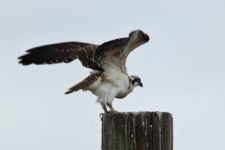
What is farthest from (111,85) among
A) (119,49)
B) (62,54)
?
(62,54)

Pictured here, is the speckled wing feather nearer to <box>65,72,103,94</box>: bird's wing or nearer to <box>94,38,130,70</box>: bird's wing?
<box>94,38,130,70</box>: bird's wing

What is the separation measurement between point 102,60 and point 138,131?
18.6 ft

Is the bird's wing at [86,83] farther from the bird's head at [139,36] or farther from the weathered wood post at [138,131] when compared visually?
the weathered wood post at [138,131]

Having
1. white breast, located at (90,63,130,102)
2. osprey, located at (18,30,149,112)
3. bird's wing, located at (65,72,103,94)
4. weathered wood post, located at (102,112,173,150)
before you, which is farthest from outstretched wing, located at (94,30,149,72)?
weathered wood post, located at (102,112,173,150)

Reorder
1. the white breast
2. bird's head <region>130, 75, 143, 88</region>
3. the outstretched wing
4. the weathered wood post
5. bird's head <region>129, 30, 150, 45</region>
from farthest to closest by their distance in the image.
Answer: bird's head <region>130, 75, 143, 88</region> → the white breast → the outstretched wing → bird's head <region>129, 30, 150, 45</region> → the weathered wood post

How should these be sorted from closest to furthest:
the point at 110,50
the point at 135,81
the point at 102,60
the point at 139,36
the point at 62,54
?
the point at 139,36
the point at 62,54
the point at 110,50
the point at 102,60
the point at 135,81

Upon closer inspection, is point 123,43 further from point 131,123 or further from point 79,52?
point 131,123

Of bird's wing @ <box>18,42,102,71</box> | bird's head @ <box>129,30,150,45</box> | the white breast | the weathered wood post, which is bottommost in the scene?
the weathered wood post

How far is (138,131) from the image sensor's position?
4.59 metres

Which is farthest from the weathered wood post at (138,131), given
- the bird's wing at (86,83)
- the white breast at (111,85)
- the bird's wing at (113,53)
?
the white breast at (111,85)

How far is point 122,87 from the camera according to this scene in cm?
1025

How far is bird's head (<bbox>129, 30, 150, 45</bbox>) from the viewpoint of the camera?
8430 millimetres

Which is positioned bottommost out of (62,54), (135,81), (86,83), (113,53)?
(86,83)

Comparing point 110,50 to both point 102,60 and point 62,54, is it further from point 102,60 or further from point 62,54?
point 62,54
